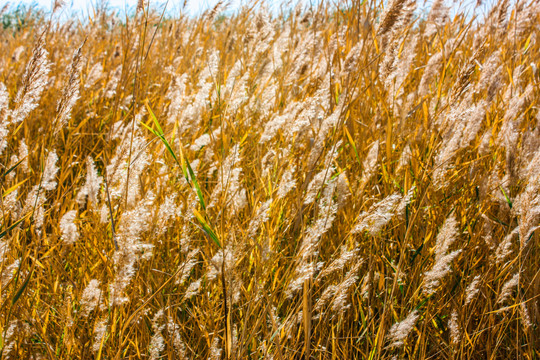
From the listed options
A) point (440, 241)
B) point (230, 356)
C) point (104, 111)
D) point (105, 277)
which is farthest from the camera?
point (104, 111)

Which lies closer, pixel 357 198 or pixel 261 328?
pixel 261 328

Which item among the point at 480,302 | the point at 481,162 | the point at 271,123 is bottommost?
the point at 480,302

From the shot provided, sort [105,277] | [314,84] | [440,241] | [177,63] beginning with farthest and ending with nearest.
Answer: [177,63], [314,84], [105,277], [440,241]

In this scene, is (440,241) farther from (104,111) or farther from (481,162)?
(104,111)

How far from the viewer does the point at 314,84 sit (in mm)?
1836

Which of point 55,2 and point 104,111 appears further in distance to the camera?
point 104,111

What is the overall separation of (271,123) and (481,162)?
798 millimetres

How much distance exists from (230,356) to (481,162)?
1.11m

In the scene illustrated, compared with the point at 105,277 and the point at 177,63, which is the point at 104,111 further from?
the point at 105,277

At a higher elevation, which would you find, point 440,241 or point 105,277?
point 105,277

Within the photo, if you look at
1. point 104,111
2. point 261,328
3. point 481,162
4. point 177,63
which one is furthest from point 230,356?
point 104,111

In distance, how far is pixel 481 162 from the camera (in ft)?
4.49

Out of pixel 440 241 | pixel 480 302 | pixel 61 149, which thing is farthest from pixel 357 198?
pixel 61 149

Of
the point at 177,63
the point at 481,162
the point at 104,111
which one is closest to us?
the point at 481,162
